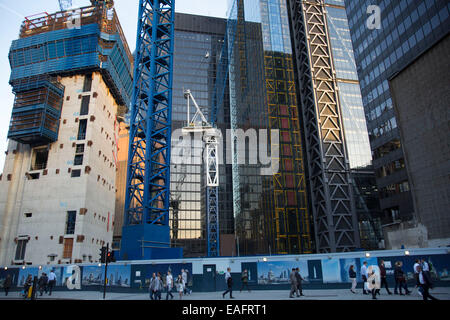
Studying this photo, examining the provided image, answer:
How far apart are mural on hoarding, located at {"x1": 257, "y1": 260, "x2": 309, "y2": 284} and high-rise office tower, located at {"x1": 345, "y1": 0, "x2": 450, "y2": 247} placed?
2151 centimetres

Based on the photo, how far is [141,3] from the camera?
38.8m

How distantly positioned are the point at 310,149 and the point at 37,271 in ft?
131

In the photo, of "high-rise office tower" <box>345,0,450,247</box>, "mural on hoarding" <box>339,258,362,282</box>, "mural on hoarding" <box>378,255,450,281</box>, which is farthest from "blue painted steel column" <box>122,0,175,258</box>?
"high-rise office tower" <box>345,0,450,247</box>

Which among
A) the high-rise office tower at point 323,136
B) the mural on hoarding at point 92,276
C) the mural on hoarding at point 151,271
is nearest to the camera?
the mural on hoarding at point 151,271

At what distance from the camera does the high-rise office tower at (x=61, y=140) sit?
47.8 metres

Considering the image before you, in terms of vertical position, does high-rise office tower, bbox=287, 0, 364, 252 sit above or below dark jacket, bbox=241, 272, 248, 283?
above

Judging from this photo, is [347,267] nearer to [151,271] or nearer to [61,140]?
[151,271]

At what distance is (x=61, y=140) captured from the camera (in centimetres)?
5291

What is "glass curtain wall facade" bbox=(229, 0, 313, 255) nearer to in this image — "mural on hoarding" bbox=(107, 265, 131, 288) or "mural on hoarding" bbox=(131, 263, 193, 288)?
"mural on hoarding" bbox=(131, 263, 193, 288)

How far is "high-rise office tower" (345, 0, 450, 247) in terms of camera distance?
42.7 meters

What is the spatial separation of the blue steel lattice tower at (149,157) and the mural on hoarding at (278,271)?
10641 mm
